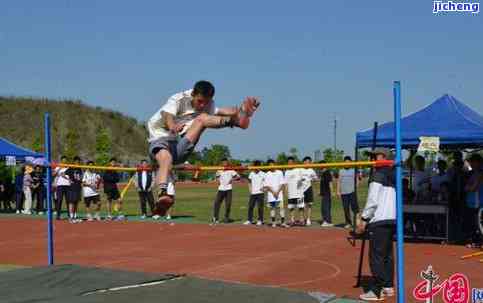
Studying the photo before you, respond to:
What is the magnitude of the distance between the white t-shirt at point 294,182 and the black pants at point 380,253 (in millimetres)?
8112

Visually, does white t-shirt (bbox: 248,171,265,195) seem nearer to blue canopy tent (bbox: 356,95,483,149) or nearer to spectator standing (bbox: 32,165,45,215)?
blue canopy tent (bbox: 356,95,483,149)

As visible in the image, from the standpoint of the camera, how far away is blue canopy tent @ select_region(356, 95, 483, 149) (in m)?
11.8

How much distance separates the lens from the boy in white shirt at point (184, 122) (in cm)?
618

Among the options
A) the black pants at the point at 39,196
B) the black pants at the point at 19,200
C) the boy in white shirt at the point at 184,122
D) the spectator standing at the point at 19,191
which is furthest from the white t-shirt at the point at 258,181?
the black pants at the point at 19,200

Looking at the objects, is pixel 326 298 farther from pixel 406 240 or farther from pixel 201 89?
pixel 406 240

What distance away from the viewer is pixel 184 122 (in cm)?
637

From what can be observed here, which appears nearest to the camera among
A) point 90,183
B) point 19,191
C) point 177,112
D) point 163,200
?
point 163,200

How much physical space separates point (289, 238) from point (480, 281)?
5.46m

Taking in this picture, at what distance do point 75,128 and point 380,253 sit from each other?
6850cm

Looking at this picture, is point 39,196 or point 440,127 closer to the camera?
point 440,127

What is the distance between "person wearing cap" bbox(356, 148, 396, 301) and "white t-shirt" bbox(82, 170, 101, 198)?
11000mm

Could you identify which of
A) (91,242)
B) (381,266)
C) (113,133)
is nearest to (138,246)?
(91,242)

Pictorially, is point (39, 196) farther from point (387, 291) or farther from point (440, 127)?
point (387, 291)

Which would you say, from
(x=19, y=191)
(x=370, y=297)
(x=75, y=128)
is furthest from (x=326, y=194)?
(x=75, y=128)
